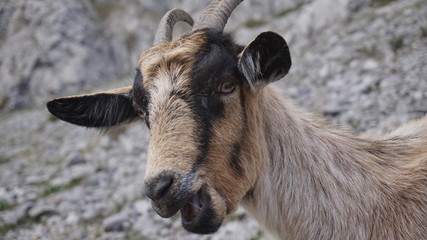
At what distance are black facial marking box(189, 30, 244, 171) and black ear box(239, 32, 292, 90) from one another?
13 centimetres

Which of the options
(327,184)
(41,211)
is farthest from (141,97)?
(41,211)

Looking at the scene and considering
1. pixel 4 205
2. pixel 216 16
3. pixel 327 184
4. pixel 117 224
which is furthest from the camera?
pixel 4 205

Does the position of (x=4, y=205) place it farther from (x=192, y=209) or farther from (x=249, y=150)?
(x=249, y=150)

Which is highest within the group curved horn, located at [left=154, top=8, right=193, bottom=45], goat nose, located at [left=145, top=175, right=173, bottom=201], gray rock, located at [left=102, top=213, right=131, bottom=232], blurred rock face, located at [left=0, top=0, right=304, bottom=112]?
curved horn, located at [left=154, top=8, right=193, bottom=45]

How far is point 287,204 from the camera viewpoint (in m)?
3.20

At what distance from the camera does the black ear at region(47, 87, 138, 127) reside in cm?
346

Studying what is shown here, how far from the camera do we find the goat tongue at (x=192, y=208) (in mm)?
2768

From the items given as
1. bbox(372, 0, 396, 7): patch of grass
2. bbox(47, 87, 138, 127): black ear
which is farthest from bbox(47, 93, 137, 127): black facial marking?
bbox(372, 0, 396, 7): patch of grass

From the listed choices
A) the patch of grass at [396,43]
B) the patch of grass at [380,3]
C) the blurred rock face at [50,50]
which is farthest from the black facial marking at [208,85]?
the blurred rock face at [50,50]

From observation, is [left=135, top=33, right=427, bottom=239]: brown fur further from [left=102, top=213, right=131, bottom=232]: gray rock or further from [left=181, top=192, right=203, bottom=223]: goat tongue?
[left=102, top=213, right=131, bottom=232]: gray rock

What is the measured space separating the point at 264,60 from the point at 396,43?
21.8 ft

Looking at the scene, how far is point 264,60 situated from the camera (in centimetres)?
294

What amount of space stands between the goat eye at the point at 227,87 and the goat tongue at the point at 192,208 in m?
0.73

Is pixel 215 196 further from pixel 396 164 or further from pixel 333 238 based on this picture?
pixel 396 164
